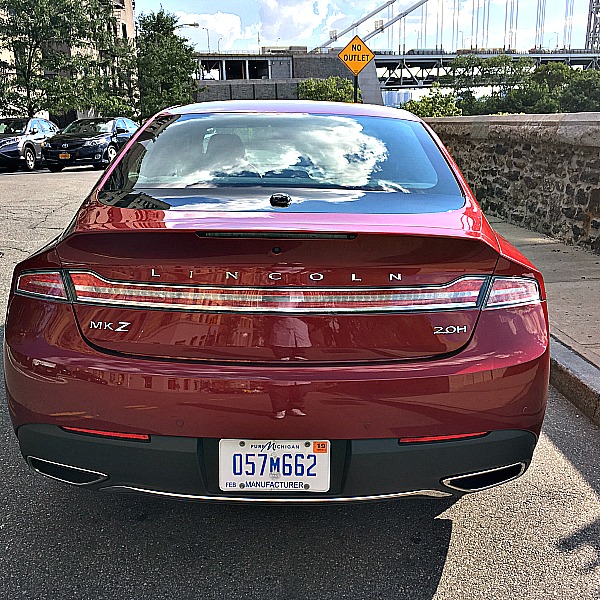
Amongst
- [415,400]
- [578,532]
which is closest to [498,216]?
[578,532]

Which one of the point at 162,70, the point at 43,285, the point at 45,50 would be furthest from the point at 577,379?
the point at 162,70

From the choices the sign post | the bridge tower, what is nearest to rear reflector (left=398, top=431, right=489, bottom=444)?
the sign post

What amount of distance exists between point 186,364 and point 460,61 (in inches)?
3653

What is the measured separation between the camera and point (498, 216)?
10031mm

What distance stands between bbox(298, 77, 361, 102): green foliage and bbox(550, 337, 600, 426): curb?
7063 centimetres

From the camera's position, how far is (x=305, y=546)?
9.02 feet

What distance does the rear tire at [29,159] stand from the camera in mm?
20805

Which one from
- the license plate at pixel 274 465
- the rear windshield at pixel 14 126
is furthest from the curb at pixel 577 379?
the rear windshield at pixel 14 126

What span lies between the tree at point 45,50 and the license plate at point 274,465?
97.2 ft

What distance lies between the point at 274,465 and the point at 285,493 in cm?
11

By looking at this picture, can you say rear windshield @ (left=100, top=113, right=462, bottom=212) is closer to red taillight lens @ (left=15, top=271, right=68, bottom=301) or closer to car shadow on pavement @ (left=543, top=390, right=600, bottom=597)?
red taillight lens @ (left=15, top=271, right=68, bottom=301)

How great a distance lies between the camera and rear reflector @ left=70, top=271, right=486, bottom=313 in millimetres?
2256

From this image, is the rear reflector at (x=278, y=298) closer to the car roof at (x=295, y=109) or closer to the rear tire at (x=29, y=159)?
the car roof at (x=295, y=109)

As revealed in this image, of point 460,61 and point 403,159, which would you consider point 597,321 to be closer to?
point 403,159
